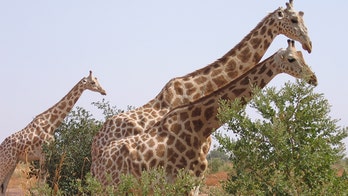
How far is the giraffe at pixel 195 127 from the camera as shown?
7824 mm

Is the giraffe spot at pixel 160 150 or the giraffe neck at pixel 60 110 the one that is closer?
the giraffe spot at pixel 160 150

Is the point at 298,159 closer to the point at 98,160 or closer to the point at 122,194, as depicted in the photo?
the point at 122,194

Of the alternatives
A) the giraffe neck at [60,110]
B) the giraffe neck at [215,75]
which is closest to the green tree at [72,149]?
the giraffe neck at [60,110]

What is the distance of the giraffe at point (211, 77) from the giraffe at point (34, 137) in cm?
534

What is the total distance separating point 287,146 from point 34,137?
10.2 meters

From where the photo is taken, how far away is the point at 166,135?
8086mm

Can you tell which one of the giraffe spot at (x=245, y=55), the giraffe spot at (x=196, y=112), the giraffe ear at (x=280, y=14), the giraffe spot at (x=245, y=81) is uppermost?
the giraffe ear at (x=280, y=14)

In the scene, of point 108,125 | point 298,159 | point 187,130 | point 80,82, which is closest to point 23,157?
point 80,82

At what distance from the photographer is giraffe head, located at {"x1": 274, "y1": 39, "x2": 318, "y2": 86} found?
25.6 ft

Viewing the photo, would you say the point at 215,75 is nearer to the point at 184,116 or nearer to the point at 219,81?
the point at 219,81

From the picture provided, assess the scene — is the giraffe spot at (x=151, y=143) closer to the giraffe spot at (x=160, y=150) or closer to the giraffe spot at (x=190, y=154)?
the giraffe spot at (x=160, y=150)

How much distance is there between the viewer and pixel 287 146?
19.5 ft

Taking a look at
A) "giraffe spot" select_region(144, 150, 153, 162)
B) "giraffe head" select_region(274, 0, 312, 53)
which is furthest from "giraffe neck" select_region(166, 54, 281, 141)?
"giraffe head" select_region(274, 0, 312, 53)

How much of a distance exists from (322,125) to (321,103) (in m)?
0.19
